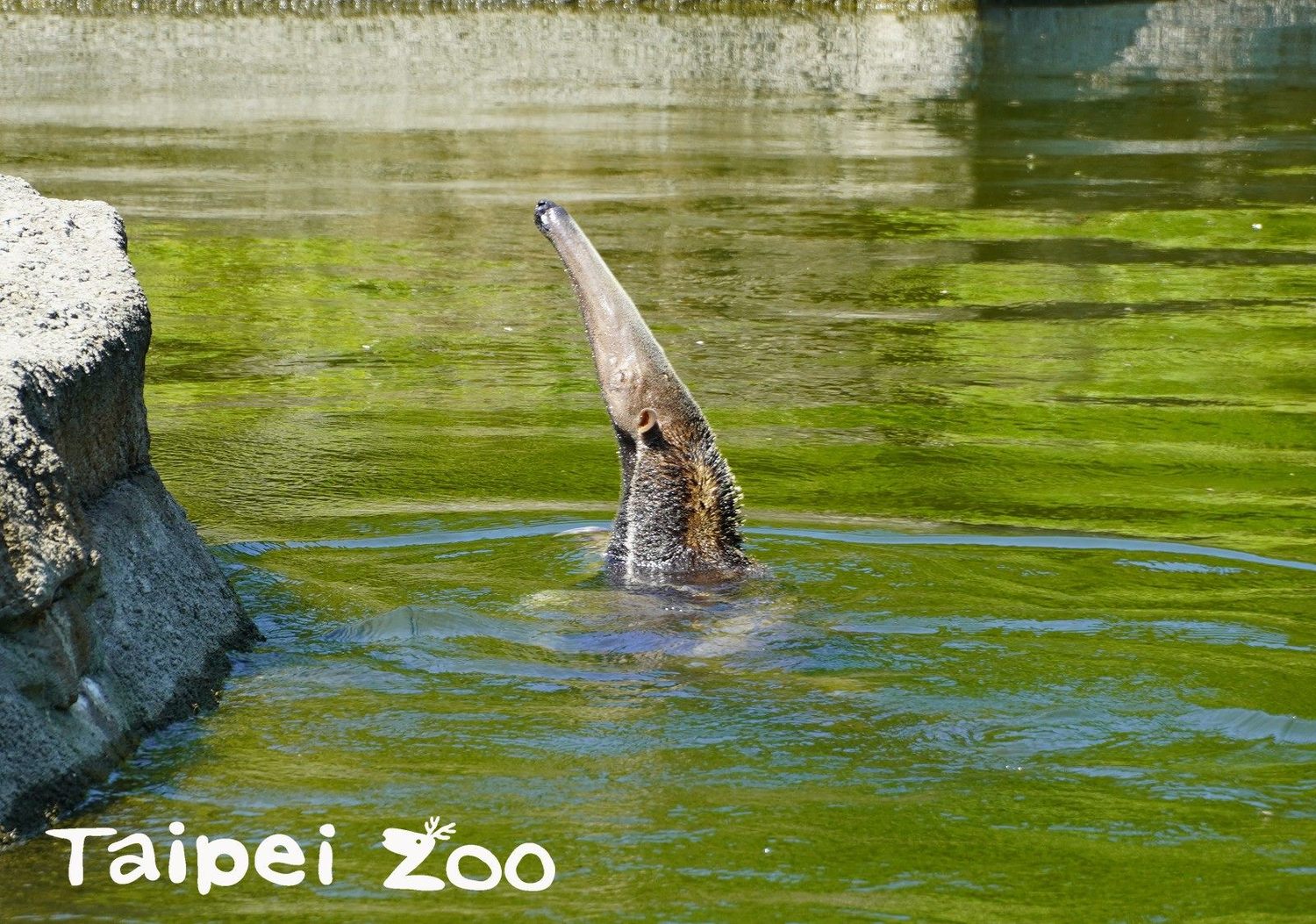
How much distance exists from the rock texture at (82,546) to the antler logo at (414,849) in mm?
766

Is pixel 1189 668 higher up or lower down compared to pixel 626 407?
lower down

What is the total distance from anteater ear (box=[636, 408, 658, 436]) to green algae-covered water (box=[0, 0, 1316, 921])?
0.56 m

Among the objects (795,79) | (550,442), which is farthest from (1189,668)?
(795,79)

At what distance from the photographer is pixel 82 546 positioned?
4.54 metres

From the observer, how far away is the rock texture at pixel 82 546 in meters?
4.23

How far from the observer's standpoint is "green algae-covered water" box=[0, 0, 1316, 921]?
430 cm

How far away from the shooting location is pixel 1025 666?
550 cm

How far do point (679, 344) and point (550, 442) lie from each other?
82.3 inches

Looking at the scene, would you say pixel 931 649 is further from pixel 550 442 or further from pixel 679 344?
pixel 679 344

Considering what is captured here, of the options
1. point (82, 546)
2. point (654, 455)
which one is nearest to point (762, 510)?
point (654, 455)

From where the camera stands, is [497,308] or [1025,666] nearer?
[1025,666]

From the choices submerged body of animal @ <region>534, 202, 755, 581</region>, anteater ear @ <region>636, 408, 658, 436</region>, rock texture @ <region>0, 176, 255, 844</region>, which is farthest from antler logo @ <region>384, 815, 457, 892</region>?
anteater ear @ <region>636, 408, 658, 436</region>

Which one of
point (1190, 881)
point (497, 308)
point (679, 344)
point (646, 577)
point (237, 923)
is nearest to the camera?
point (237, 923)

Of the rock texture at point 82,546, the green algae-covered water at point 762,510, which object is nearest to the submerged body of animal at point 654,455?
the green algae-covered water at point 762,510
